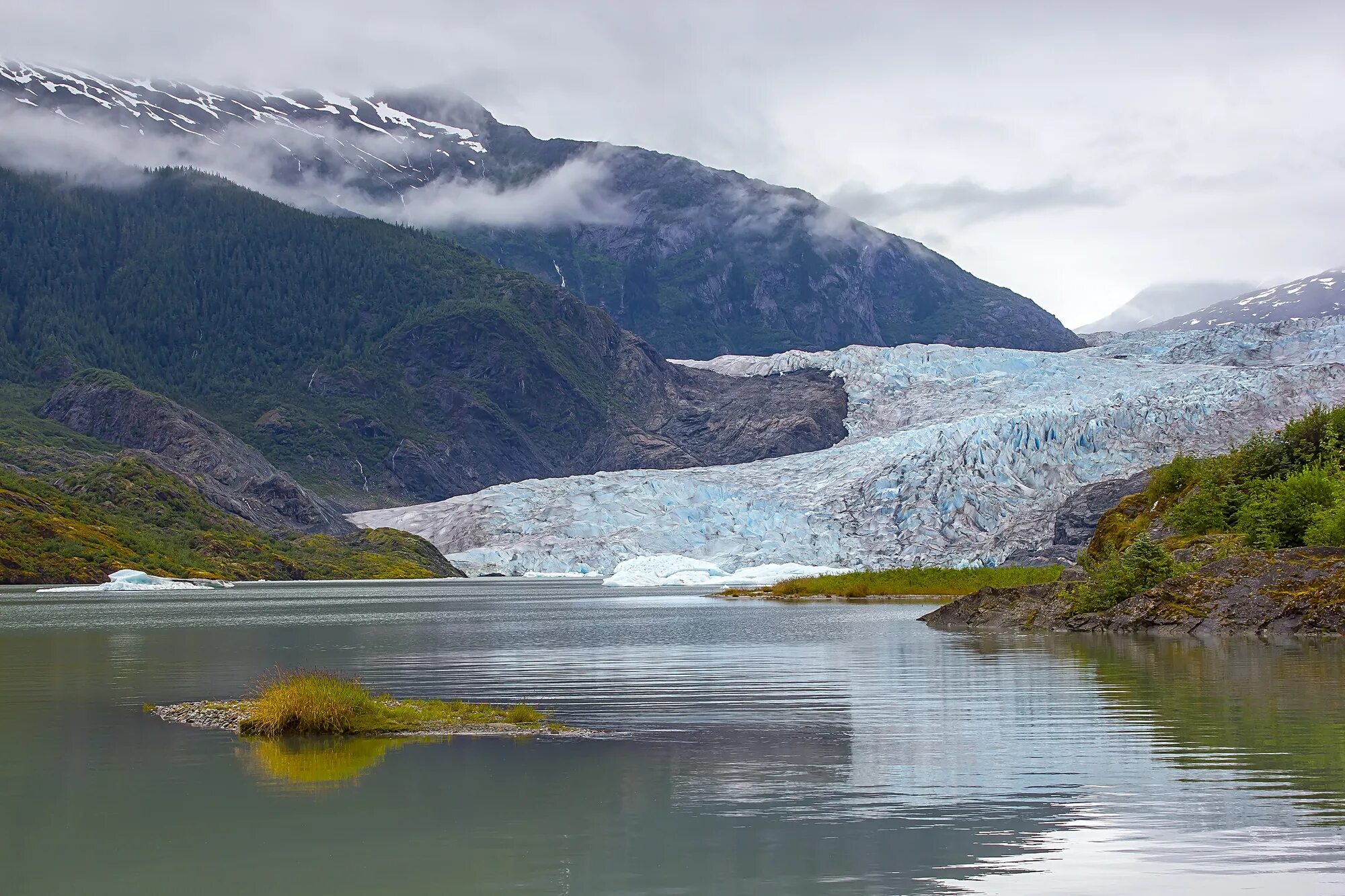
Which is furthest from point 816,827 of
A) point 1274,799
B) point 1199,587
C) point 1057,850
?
point 1199,587

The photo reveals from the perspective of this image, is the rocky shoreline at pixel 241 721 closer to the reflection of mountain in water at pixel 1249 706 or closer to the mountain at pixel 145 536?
the reflection of mountain in water at pixel 1249 706

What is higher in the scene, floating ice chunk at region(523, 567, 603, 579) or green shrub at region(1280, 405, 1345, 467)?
green shrub at region(1280, 405, 1345, 467)

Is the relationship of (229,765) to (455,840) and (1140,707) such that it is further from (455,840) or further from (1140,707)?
(1140,707)

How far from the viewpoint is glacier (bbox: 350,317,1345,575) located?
108 m

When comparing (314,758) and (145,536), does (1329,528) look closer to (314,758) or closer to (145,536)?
(314,758)

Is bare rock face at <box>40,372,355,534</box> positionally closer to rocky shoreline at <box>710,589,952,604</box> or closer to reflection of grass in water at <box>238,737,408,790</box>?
rocky shoreline at <box>710,589,952,604</box>

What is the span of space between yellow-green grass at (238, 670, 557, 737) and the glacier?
276 feet

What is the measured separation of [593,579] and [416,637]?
259 ft

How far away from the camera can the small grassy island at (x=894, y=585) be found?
64.4 m

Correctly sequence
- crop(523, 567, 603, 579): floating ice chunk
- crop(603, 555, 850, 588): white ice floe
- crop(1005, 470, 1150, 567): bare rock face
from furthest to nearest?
crop(523, 567, 603, 579): floating ice chunk → crop(603, 555, 850, 588): white ice floe → crop(1005, 470, 1150, 567): bare rock face

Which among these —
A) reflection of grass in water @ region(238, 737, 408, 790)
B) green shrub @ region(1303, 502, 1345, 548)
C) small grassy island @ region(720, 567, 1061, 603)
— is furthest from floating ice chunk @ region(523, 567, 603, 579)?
reflection of grass in water @ region(238, 737, 408, 790)

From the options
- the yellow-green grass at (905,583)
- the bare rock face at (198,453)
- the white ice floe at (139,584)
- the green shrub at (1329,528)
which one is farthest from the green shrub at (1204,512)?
the bare rock face at (198,453)

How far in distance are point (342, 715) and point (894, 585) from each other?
54863mm

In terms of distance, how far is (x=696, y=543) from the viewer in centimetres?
11562
